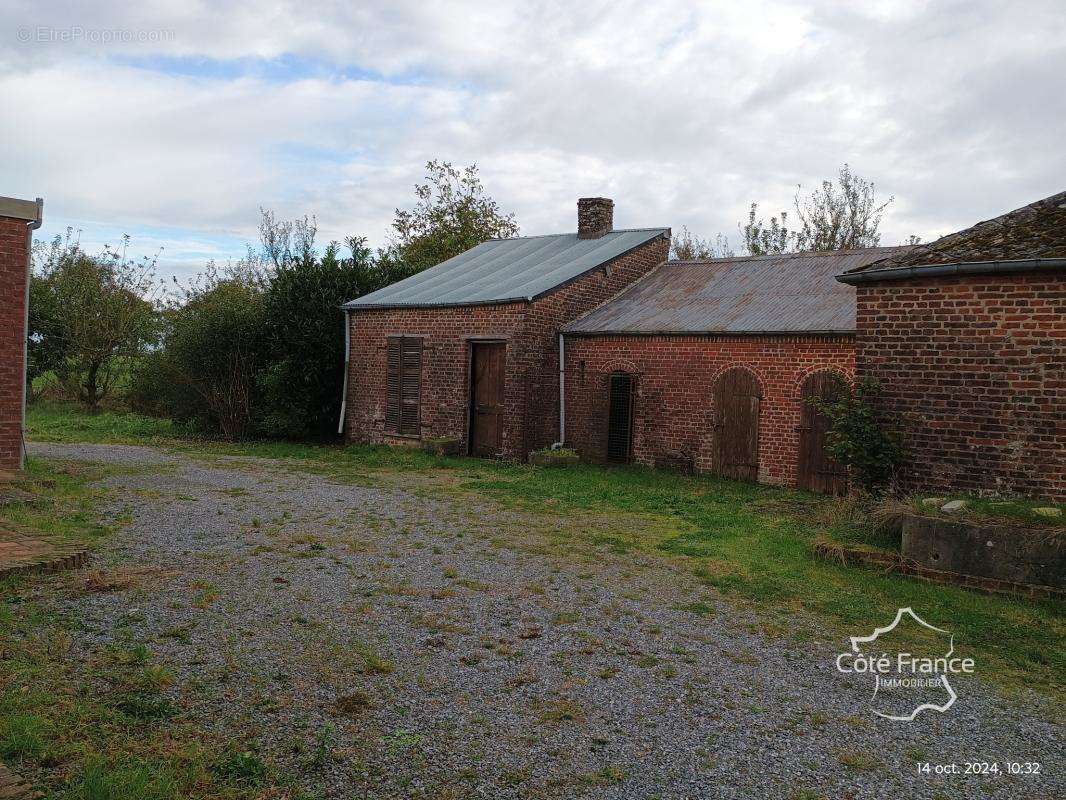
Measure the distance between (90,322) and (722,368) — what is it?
18.3 m

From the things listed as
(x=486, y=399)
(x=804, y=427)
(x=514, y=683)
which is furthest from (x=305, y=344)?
(x=514, y=683)

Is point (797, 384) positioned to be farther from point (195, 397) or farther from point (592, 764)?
point (195, 397)

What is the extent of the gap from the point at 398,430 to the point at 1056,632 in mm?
13895

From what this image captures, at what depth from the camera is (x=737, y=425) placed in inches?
546

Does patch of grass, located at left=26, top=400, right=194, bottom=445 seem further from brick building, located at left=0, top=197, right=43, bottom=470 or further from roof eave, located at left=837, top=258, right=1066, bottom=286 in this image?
roof eave, located at left=837, top=258, right=1066, bottom=286

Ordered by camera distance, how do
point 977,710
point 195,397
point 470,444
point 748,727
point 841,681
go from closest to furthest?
point 748,727, point 977,710, point 841,681, point 470,444, point 195,397

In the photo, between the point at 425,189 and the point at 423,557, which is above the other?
the point at 425,189

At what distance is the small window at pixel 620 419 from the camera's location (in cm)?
1534

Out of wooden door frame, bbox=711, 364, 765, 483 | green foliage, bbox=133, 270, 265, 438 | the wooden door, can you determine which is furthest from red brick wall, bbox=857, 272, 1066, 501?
green foliage, bbox=133, 270, 265, 438

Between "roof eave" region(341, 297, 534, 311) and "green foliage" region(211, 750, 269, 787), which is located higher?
"roof eave" region(341, 297, 534, 311)

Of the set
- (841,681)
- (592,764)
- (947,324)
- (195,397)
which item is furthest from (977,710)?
(195,397)

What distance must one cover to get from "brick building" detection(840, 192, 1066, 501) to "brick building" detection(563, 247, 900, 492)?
11.1ft

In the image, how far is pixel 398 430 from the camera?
58.4 ft

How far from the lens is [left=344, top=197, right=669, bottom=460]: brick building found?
620 inches
